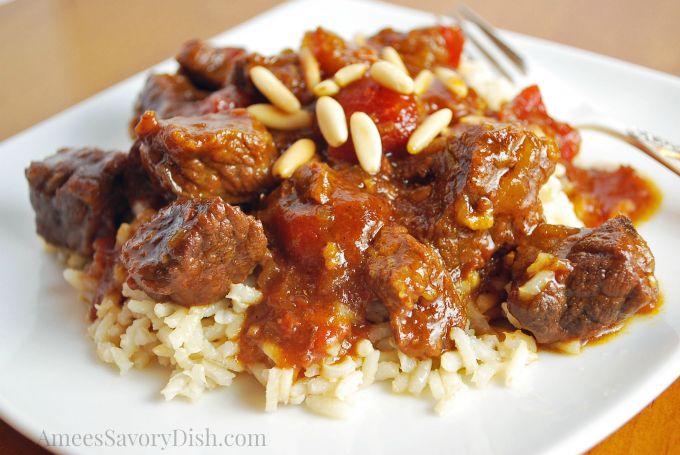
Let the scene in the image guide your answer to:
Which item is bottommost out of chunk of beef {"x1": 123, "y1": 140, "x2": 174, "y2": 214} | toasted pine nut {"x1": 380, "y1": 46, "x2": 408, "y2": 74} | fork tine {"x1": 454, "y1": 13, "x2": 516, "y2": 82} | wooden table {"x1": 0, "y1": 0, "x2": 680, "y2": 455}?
wooden table {"x1": 0, "y1": 0, "x2": 680, "y2": 455}

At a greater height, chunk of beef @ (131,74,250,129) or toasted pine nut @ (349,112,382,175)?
toasted pine nut @ (349,112,382,175)

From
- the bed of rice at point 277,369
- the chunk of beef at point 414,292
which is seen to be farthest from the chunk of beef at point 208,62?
the chunk of beef at point 414,292

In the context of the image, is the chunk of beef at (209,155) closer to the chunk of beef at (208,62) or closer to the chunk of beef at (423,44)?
the chunk of beef at (208,62)

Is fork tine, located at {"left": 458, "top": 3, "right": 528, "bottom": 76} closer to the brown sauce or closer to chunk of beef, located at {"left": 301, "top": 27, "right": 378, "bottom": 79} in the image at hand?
the brown sauce

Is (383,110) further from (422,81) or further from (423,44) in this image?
(423,44)

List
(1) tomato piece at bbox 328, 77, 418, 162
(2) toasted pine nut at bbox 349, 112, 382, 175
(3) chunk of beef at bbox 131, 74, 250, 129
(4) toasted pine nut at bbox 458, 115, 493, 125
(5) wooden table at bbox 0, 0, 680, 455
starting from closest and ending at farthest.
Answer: (2) toasted pine nut at bbox 349, 112, 382, 175 → (1) tomato piece at bbox 328, 77, 418, 162 → (4) toasted pine nut at bbox 458, 115, 493, 125 → (3) chunk of beef at bbox 131, 74, 250, 129 → (5) wooden table at bbox 0, 0, 680, 455

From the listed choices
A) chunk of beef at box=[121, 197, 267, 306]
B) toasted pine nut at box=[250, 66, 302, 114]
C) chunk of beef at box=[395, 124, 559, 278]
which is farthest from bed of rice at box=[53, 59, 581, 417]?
toasted pine nut at box=[250, 66, 302, 114]

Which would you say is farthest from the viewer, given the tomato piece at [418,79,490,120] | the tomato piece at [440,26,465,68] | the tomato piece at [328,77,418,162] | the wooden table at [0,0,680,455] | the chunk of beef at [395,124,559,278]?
the wooden table at [0,0,680,455]

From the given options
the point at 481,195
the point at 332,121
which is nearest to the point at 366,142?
the point at 332,121
